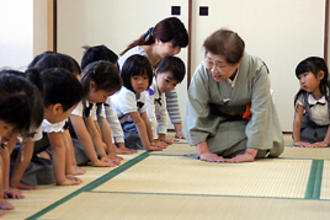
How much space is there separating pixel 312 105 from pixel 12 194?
2557mm

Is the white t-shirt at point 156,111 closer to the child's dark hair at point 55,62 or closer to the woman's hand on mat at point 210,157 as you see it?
the woman's hand on mat at point 210,157

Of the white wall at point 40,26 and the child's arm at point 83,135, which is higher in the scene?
the white wall at point 40,26

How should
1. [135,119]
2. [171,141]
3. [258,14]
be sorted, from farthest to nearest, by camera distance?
[258,14] → [171,141] → [135,119]

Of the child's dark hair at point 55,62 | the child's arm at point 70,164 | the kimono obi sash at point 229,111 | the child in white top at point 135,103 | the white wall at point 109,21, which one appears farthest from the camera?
the white wall at point 109,21

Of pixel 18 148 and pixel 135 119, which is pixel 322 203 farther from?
pixel 135 119

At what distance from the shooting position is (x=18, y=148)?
2094 millimetres

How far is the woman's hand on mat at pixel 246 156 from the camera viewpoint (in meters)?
2.79

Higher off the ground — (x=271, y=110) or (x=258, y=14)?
(x=258, y=14)

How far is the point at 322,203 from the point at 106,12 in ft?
12.3

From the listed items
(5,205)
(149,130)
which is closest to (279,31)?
(149,130)

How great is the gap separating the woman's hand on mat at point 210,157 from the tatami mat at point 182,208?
950 mm

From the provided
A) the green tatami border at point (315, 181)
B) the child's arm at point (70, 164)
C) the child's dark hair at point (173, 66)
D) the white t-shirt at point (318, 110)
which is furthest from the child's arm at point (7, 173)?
the white t-shirt at point (318, 110)

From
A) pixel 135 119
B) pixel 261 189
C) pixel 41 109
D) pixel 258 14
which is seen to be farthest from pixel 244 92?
pixel 258 14

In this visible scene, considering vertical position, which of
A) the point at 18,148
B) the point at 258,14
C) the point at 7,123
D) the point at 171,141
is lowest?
the point at 171,141
